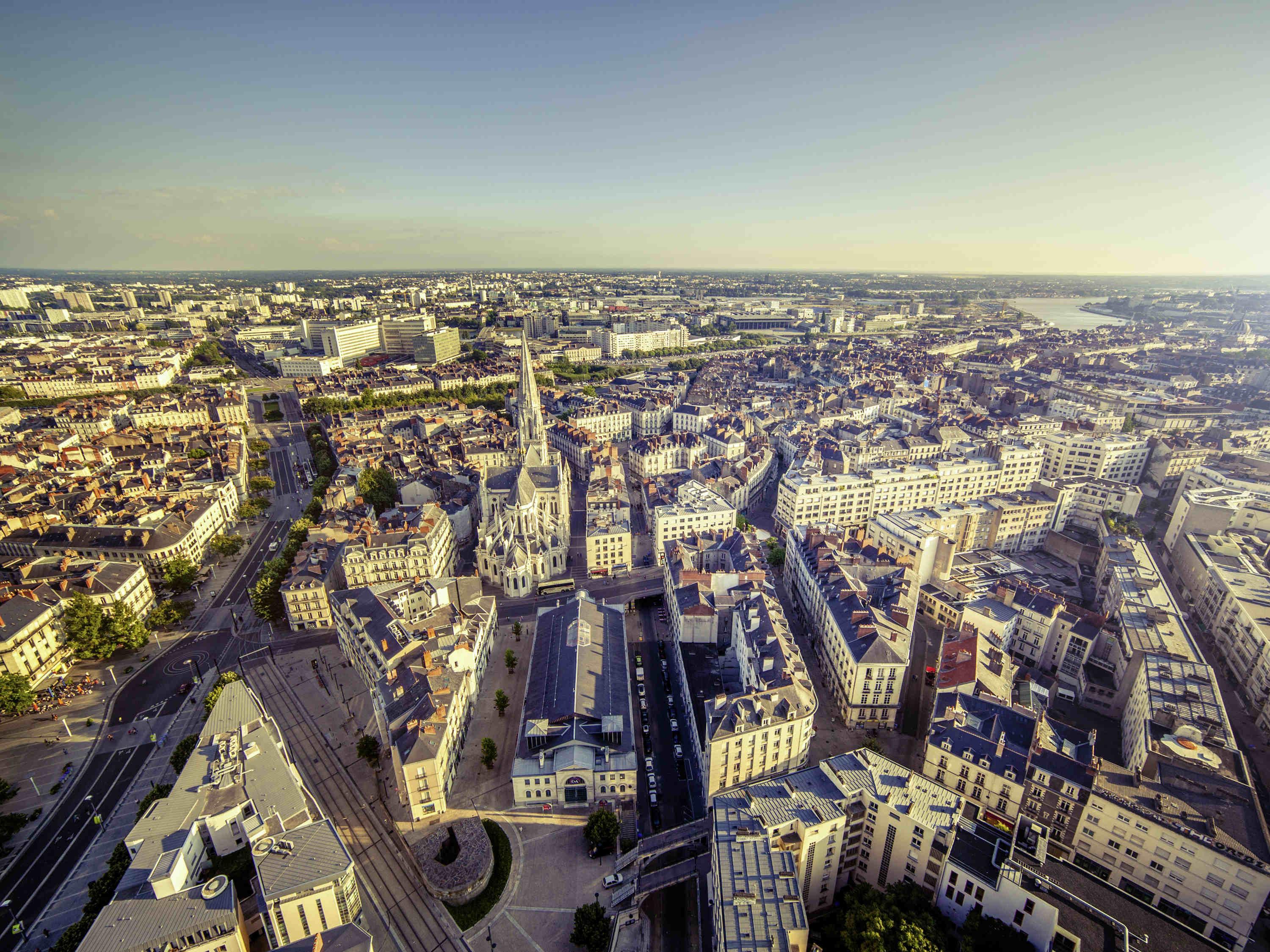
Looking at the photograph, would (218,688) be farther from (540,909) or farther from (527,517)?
(540,909)

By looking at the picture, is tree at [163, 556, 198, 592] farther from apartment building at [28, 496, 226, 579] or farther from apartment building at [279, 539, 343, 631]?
apartment building at [279, 539, 343, 631]

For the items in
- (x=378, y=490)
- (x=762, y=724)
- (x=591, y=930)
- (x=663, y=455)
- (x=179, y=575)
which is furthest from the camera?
(x=663, y=455)

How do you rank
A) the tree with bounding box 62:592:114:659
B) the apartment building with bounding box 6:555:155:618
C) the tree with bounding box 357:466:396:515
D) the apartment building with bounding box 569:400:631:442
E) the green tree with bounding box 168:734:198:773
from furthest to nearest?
the apartment building with bounding box 569:400:631:442 → the tree with bounding box 357:466:396:515 → the apartment building with bounding box 6:555:155:618 → the tree with bounding box 62:592:114:659 → the green tree with bounding box 168:734:198:773

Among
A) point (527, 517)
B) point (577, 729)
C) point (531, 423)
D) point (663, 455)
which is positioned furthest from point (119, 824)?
point (663, 455)

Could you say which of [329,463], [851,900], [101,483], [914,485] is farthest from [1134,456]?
[101,483]

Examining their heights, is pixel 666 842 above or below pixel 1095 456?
below

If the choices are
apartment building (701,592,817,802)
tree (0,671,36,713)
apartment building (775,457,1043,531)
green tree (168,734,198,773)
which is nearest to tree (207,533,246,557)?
tree (0,671,36,713)

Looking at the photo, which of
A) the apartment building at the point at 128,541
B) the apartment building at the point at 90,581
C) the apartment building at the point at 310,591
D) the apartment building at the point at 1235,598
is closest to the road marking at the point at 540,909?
the apartment building at the point at 310,591
